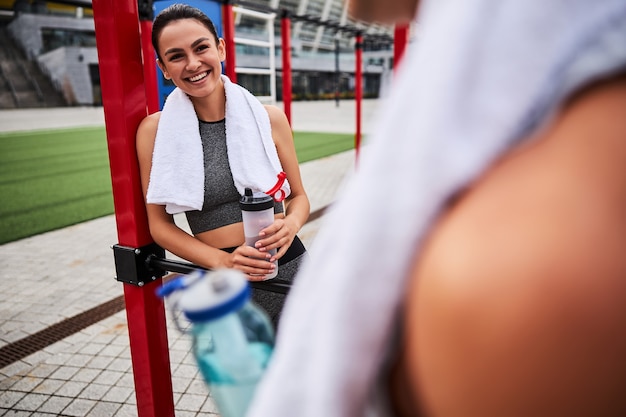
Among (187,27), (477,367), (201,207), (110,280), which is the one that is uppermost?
(187,27)

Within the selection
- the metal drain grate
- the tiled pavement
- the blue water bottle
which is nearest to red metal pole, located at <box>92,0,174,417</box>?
the tiled pavement

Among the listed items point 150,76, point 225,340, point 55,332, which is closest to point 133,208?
point 225,340

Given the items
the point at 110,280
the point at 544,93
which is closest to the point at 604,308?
the point at 544,93

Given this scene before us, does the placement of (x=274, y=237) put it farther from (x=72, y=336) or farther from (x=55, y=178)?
(x=55, y=178)

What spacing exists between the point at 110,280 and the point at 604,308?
4.41 meters

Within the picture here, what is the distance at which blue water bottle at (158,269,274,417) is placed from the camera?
0.64 meters

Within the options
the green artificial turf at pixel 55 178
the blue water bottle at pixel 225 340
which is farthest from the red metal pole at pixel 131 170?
the green artificial turf at pixel 55 178

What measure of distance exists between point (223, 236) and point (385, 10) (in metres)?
1.23

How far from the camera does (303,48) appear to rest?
38062mm

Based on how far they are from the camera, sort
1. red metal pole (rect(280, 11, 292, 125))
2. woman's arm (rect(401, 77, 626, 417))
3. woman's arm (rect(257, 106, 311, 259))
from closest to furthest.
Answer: woman's arm (rect(401, 77, 626, 417)) → woman's arm (rect(257, 106, 311, 259)) → red metal pole (rect(280, 11, 292, 125))

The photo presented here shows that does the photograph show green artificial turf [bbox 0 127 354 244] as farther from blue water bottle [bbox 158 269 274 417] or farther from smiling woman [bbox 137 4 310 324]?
blue water bottle [bbox 158 269 274 417]

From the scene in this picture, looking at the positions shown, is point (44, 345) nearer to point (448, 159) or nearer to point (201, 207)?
point (201, 207)

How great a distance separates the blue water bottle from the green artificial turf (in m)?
5.54

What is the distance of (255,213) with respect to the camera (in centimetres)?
141
